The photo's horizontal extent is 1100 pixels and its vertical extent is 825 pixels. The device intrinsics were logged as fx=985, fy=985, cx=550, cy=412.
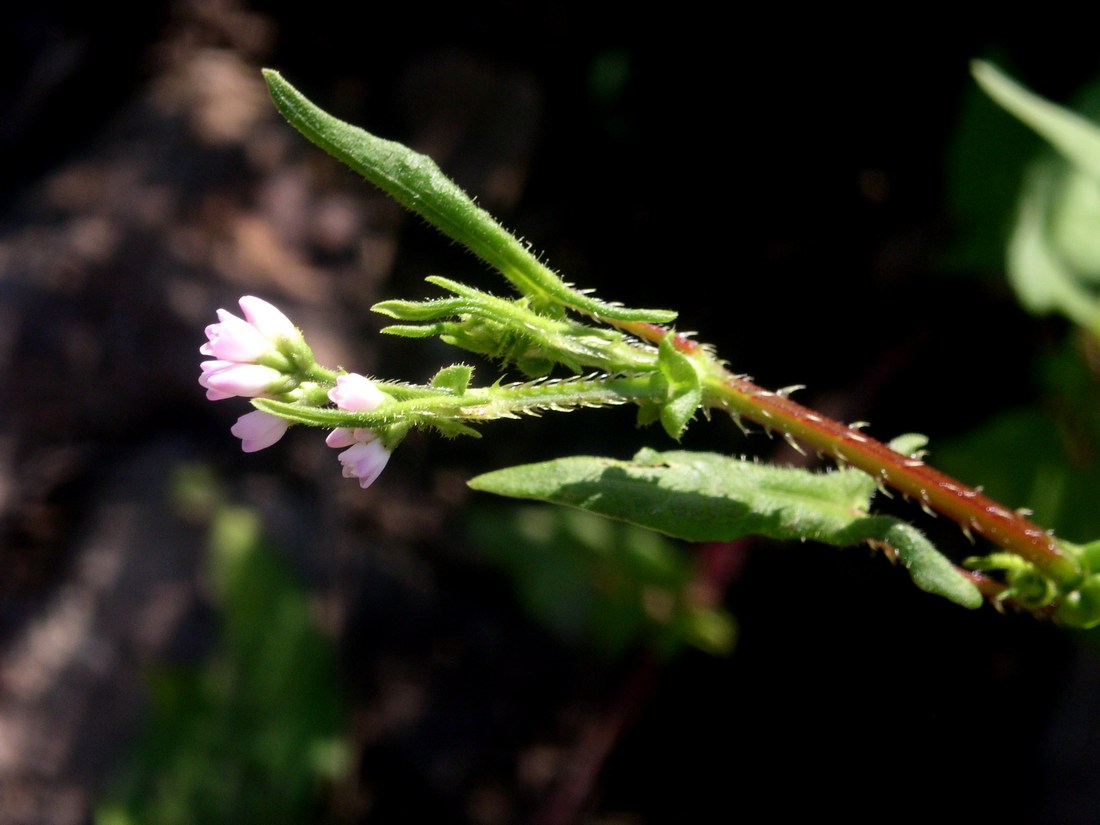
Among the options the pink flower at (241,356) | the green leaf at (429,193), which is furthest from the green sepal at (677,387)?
the pink flower at (241,356)

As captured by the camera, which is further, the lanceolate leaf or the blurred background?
the blurred background

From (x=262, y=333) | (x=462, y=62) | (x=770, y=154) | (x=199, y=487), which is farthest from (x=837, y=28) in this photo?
(x=199, y=487)

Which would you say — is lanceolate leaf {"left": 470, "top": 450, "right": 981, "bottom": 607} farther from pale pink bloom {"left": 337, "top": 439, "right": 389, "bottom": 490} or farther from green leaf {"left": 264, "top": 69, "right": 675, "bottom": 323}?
green leaf {"left": 264, "top": 69, "right": 675, "bottom": 323}

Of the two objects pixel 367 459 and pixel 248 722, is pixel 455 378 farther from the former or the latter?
pixel 248 722

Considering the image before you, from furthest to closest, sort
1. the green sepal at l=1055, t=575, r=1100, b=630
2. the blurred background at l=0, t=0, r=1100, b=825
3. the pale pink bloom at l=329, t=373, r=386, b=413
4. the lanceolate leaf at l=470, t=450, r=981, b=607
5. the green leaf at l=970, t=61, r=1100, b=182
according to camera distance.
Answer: the blurred background at l=0, t=0, r=1100, b=825 < the green leaf at l=970, t=61, r=1100, b=182 < the green sepal at l=1055, t=575, r=1100, b=630 < the lanceolate leaf at l=470, t=450, r=981, b=607 < the pale pink bloom at l=329, t=373, r=386, b=413

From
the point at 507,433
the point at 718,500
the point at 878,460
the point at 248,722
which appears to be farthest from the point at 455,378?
the point at 248,722

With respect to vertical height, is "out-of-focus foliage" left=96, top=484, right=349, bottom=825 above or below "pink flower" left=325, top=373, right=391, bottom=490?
below

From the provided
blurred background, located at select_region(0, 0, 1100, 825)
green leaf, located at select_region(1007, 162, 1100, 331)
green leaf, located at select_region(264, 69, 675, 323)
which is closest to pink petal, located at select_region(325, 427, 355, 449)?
green leaf, located at select_region(264, 69, 675, 323)

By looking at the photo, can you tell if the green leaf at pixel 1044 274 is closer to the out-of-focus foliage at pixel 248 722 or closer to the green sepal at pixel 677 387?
the green sepal at pixel 677 387
